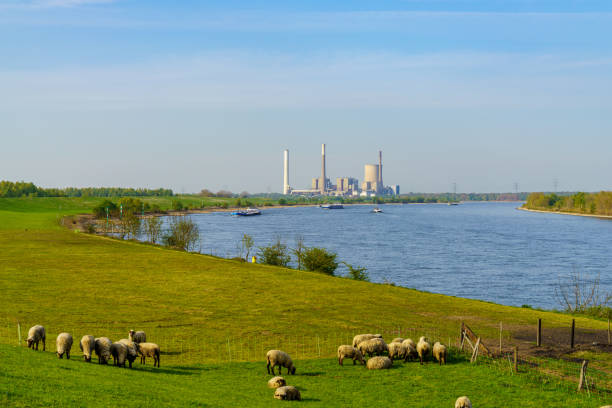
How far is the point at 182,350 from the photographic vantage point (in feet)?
106

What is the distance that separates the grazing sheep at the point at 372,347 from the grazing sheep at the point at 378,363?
71.8 inches

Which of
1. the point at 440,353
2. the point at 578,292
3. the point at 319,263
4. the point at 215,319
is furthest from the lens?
the point at 319,263

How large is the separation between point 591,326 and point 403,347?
79.9 ft

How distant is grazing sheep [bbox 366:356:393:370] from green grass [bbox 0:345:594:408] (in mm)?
357

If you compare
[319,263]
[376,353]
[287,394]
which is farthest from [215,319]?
[319,263]

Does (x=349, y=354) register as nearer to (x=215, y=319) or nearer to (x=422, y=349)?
(x=422, y=349)

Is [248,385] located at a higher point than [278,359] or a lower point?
lower

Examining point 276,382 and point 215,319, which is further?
point 215,319

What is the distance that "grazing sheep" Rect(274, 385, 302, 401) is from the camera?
72.8 feet

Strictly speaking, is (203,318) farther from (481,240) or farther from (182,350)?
(481,240)

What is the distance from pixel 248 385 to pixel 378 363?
7.34 m

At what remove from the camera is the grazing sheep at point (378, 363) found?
28.1 meters

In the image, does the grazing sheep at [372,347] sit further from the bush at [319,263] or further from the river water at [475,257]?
the bush at [319,263]

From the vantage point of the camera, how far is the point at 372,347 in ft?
99.3
